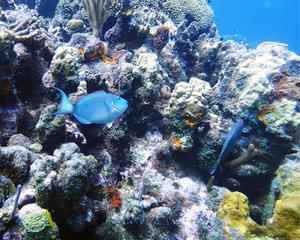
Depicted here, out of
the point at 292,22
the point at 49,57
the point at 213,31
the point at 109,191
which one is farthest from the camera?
the point at 292,22

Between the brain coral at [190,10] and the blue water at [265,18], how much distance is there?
9477 cm

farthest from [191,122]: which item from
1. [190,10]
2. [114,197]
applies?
[190,10]

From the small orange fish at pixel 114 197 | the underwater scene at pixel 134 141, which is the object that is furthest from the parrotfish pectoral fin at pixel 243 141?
the small orange fish at pixel 114 197

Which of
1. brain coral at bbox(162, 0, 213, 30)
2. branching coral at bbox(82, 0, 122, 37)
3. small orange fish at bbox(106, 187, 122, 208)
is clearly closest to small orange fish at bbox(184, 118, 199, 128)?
small orange fish at bbox(106, 187, 122, 208)

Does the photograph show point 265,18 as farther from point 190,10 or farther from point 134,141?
point 134,141

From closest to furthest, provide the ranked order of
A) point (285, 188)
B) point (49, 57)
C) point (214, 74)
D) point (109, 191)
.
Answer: point (109, 191), point (285, 188), point (49, 57), point (214, 74)

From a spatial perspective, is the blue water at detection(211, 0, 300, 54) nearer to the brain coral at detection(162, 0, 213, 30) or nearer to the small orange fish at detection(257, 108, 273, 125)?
the brain coral at detection(162, 0, 213, 30)

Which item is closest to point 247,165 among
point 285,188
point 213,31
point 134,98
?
point 285,188

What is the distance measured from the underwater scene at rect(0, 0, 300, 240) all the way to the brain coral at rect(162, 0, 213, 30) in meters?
3.73

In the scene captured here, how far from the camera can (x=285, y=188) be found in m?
3.95

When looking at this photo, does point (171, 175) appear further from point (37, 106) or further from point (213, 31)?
point (213, 31)

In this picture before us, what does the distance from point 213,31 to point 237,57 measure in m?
4.03

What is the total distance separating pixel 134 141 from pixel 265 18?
130 metres

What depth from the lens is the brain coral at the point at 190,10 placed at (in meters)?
9.68
